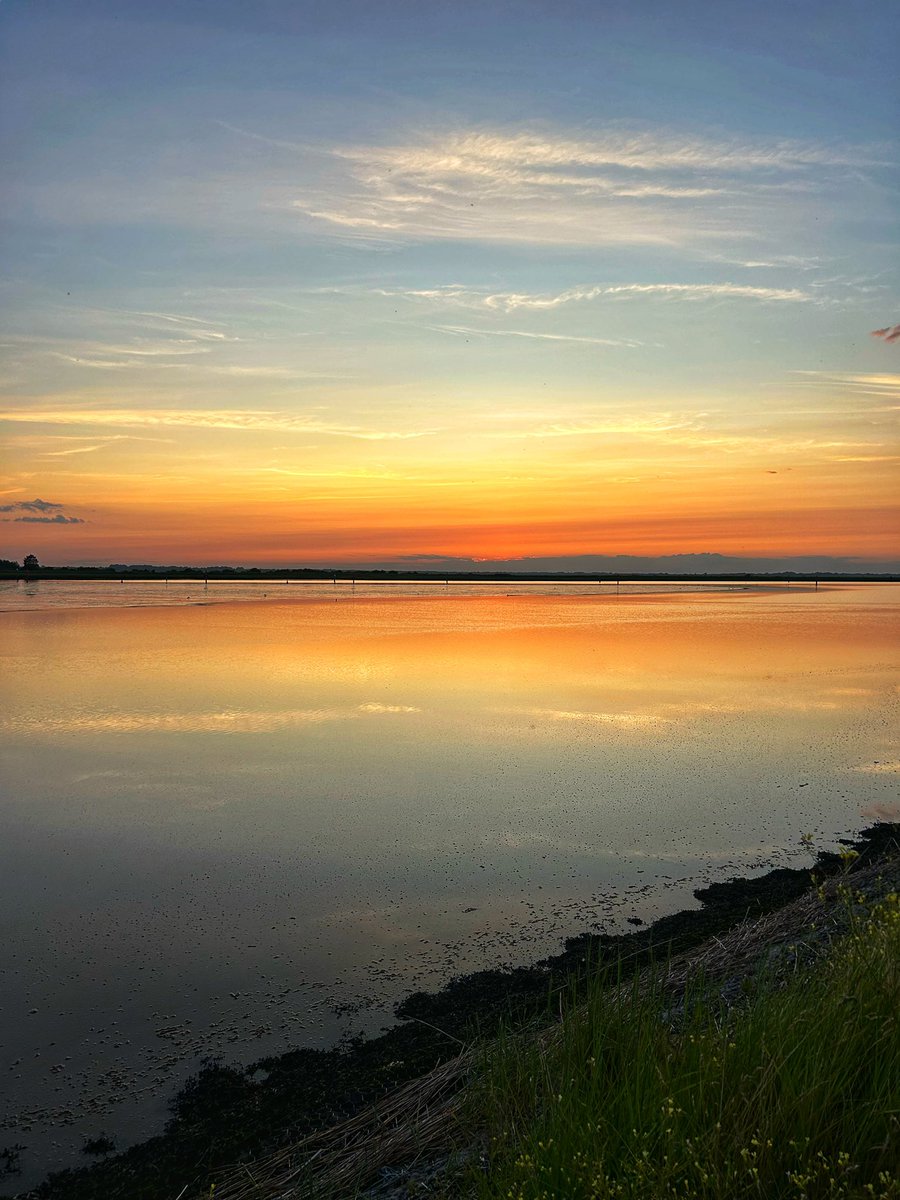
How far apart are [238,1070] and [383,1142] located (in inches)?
66.3

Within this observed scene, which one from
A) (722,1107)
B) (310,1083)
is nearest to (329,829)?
(310,1083)

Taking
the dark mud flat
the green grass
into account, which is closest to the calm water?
the dark mud flat

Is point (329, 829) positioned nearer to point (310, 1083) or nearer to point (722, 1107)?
point (310, 1083)

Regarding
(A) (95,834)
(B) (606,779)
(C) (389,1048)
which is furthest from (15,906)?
(B) (606,779)

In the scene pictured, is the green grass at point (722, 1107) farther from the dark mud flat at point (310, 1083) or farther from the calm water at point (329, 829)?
the calm water at point (329, 829)

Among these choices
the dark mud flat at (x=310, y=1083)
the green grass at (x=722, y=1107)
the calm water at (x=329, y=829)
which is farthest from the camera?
the calm water at (x=329, y=829)

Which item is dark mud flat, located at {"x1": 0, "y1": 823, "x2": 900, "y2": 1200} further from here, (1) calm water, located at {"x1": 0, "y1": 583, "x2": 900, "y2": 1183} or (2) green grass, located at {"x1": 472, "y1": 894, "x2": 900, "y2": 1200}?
(2) green grass, located at {"x1": 472, "y1": 894, "x2": 900, "y2": 1200}

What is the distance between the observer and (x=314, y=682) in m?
26.9

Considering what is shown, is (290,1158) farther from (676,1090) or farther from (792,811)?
(792,811)

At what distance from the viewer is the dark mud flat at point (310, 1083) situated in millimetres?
5609

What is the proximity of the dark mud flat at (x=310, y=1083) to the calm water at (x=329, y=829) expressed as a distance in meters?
0.24

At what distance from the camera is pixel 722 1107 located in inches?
158

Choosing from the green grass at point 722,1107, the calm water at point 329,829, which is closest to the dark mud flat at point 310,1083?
the calm water at point 329,829

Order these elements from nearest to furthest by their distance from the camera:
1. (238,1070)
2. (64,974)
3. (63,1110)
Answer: (63,1110)
(238,1070)
(64,974)
